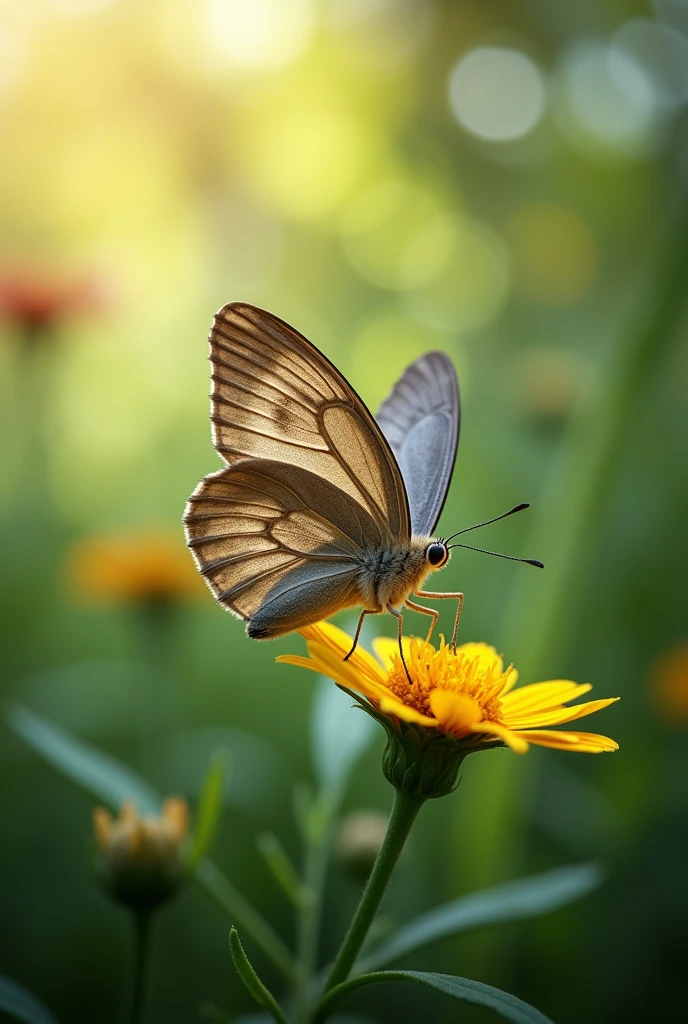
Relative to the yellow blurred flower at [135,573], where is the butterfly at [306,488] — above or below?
above

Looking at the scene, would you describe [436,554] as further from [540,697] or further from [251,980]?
[251,980]

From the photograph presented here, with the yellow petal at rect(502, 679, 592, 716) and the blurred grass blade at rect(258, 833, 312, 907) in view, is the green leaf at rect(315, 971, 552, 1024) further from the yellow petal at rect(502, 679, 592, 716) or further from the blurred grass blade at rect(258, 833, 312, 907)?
the yellow petal at rect(502, 679, 592, 716)

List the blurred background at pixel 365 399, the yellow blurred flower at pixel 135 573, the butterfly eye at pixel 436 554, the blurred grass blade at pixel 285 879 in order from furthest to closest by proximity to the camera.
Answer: the yellow blurred flower at pixel 135 573 → the blurred background at pixel 365 399 → the butterfly eye at pixel 436 554 → the blurred grass blade at pixel 285 879

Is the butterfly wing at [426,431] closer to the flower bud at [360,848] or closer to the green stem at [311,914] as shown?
the green stem at [311,914]

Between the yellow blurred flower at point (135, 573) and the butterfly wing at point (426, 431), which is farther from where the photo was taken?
the yellow blurred flower at point (135, 573)

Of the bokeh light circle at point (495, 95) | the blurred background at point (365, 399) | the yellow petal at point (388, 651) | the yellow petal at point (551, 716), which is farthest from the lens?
the bokeh light circle at point (495, 95)

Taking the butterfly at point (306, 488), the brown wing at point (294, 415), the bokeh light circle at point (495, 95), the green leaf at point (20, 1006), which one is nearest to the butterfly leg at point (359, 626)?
the butterfly at point (306, 488)

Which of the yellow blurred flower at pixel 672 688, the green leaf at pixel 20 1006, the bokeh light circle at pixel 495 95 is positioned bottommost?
the yellow blurred flower at pixel 672 688

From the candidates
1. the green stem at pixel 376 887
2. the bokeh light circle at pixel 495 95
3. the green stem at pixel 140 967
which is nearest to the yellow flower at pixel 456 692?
the green stem at pixel 376 887
